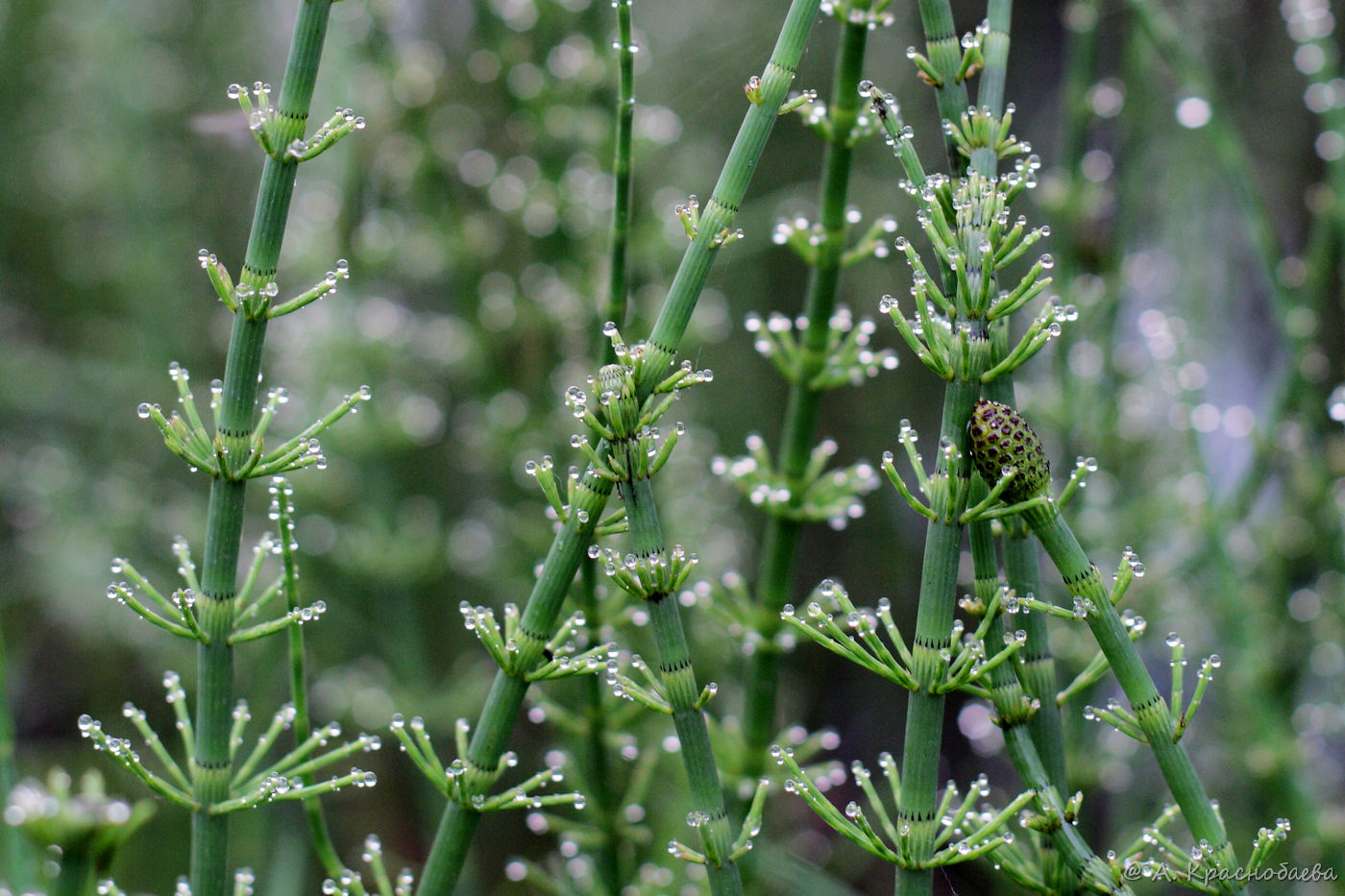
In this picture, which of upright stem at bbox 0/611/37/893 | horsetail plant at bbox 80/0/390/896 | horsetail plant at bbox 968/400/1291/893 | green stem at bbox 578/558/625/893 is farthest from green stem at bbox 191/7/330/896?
horsetail plant at bbox 968/400/1291/893

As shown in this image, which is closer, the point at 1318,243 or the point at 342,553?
the point at 1318,243

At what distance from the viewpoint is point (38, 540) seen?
1712 mm

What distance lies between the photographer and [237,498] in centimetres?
51

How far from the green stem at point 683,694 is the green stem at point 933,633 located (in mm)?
87

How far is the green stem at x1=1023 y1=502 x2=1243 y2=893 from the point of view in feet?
1.50

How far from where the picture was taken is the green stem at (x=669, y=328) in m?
0.47

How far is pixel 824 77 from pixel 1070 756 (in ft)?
4.10

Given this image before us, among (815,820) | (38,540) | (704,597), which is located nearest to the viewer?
(704,597)

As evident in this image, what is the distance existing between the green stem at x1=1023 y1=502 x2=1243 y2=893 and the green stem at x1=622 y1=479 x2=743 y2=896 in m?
0.17

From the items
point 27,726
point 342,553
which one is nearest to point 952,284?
point 342,553

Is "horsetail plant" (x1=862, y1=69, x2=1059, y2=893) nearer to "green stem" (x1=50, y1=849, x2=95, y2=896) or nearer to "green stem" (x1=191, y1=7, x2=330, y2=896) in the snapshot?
"green stem" (x1=191, y1=7, x2=330, y2=896)

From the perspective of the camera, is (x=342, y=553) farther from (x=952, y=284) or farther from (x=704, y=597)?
(x=952, y=284)

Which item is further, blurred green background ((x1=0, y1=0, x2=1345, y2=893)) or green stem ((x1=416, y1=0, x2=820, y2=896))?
blurred green background ((x1=0, y1=0, x2=1345, y2=893))

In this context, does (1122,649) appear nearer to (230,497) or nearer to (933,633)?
(933,633)
